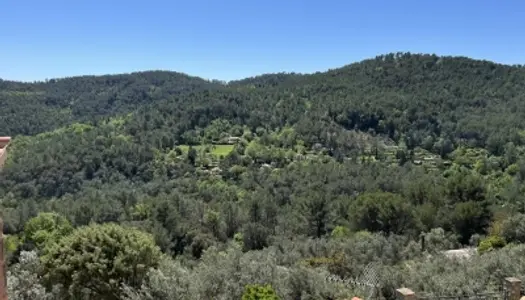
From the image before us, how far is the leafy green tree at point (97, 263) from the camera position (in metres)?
16.3

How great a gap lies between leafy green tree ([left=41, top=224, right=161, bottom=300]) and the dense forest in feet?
0.18

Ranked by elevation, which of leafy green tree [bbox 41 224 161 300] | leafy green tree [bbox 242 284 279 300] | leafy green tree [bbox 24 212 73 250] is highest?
leafy green tree [bbox 242 284 279 300]

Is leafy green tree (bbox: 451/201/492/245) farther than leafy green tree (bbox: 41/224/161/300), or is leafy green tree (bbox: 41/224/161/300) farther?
leafy green tree (bbox: 451/201/492/245)

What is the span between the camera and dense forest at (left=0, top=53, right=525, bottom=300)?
15.6 metres

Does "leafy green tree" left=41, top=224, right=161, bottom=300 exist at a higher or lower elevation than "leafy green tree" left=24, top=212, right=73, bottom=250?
higher

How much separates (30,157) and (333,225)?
51.1 metres

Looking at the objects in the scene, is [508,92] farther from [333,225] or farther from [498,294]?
[498,294]

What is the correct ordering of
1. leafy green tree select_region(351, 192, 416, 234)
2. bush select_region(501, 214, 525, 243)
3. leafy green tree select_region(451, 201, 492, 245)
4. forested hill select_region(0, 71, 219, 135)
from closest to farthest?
bush select_region(501, 214, 525, 243)
leafy green tree select_region(451, 201, 492, 245)
leafy green tree select_region(351, 192, 416, 234)
forested hill select_region(0, 71, 219, 135)

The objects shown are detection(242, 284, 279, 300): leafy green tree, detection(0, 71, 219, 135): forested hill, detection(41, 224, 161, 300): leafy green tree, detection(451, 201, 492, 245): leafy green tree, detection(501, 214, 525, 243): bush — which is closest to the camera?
detection(242, 284, 279, 300): leafy green tree

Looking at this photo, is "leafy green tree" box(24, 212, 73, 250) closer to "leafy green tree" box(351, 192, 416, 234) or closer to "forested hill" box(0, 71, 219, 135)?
"leafy green tree" box(351, 192, 416, 234)

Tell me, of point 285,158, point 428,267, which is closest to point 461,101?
point 285,158

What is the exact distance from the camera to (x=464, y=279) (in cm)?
1351

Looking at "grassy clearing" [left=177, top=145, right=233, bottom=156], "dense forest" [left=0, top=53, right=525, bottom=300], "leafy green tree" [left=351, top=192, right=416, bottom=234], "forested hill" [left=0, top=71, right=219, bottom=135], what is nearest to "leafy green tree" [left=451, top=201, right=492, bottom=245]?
"dense forest" [left=0, top=53, right=525, bottom=300]

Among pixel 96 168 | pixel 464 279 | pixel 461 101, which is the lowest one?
pixel 96 168
